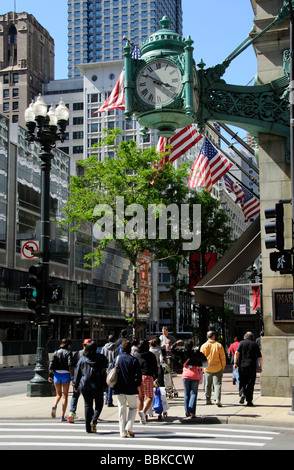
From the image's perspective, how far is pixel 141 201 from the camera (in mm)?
30656

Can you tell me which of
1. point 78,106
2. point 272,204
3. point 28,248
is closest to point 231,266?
point 272,204

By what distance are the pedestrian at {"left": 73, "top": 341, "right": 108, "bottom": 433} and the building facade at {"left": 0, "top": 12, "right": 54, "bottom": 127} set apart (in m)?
122

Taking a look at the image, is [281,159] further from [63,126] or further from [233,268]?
[63,126]

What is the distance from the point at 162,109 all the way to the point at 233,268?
6.93 metres

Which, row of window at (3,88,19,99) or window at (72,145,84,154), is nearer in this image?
window at (72,145,84,154)

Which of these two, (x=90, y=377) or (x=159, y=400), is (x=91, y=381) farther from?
(x=159, y=400)

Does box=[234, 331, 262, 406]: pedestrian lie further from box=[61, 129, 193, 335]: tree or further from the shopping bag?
box=[61, 129, 193, 335]: tree

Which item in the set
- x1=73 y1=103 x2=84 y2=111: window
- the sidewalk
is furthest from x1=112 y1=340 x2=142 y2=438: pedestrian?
x1=73 y1=103 x2=84 y2=111: window

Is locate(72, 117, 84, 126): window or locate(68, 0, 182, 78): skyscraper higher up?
locate(68, 0, 182, 78): skyscraper

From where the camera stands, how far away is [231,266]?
65.0 ft

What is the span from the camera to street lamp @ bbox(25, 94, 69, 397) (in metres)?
18.0

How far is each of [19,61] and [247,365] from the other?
129 m

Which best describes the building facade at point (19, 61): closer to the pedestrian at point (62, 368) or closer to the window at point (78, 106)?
the window at point (78, 106)
